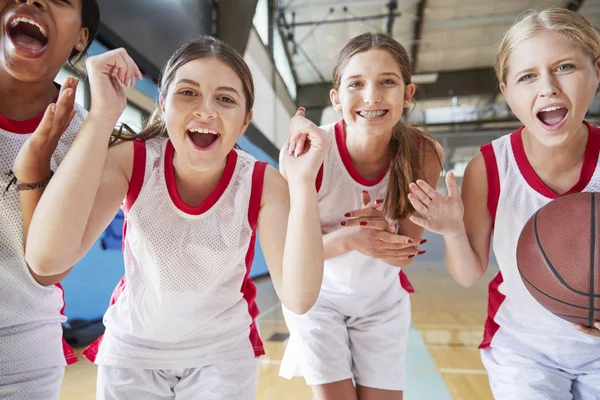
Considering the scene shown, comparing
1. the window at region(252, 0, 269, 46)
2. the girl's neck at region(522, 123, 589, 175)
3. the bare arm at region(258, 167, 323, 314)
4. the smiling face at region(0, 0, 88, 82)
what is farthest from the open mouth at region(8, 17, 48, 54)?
the window at region(252, 0, 269, 46)

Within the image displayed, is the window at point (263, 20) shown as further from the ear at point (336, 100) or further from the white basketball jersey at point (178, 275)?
the white basketball jersey at point (178, 275)

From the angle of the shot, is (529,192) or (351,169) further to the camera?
(351,169)

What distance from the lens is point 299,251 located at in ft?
4.03

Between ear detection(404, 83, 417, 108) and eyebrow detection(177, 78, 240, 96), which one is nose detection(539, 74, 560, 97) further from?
eyebrow detection(177, 78, 240, 96)

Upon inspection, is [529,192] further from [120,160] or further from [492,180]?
[120,160]

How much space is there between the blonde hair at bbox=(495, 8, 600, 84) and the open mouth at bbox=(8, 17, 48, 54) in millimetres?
1258

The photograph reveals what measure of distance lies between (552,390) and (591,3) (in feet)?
29.4

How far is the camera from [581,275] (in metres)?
1.25

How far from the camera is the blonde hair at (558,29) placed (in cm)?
138

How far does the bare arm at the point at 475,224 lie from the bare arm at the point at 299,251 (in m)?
A: 0.45

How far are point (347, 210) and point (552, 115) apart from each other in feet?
2.25

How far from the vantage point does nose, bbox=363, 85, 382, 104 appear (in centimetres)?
164

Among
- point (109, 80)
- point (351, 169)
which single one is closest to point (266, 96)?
point (351, 169)

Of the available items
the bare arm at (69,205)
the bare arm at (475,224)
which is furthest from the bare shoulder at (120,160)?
the bare arm at (475,224)
